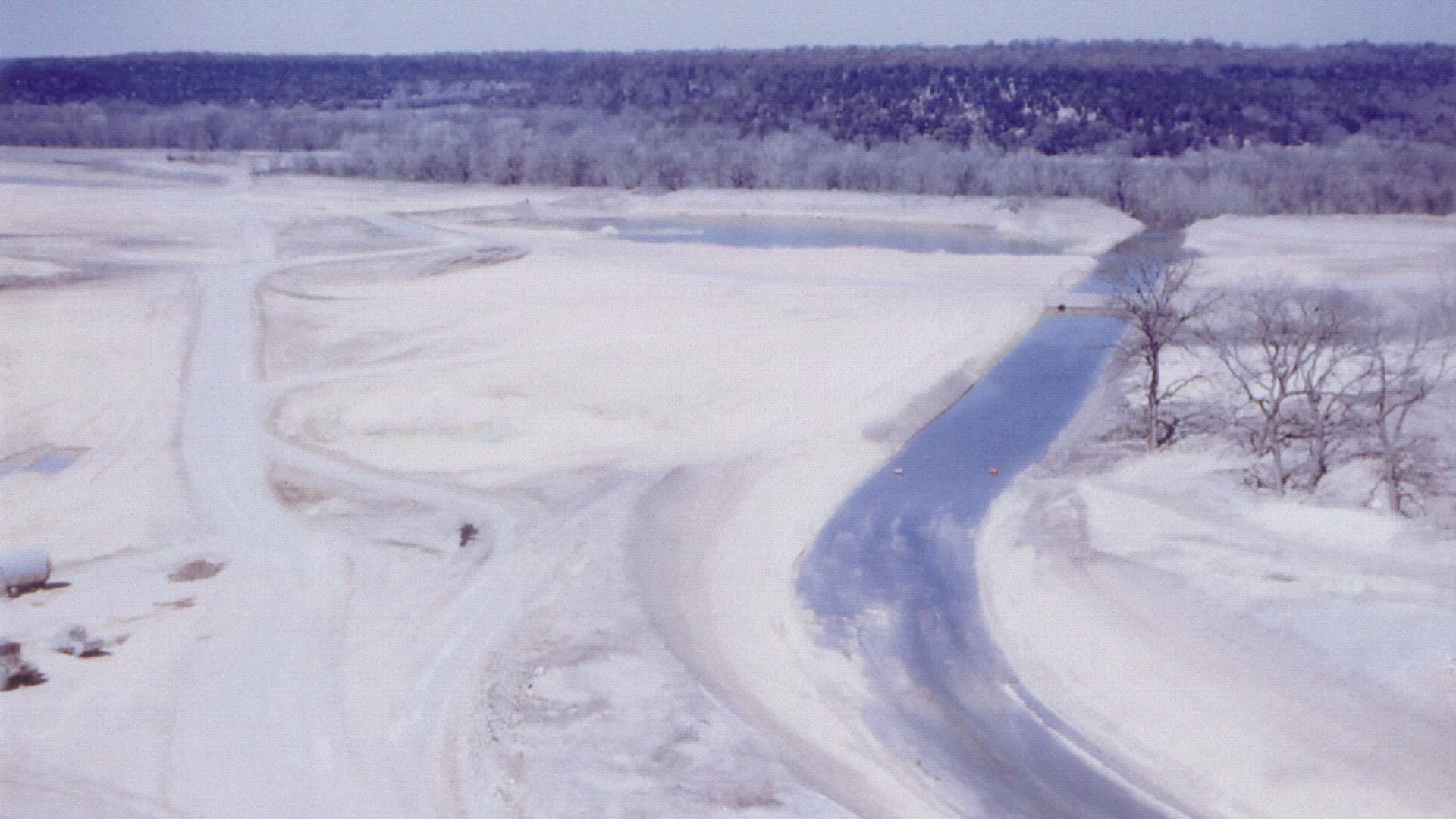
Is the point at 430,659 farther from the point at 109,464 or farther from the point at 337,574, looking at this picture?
the point at 109,464

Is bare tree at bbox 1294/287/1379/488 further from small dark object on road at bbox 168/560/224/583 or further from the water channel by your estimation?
Result: small dark object on road at bbox 168/560/224/583

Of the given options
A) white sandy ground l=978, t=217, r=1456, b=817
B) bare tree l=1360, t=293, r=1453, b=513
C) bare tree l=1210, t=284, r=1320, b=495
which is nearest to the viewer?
white sandy ground l=978, t=217, r=1456, b=817

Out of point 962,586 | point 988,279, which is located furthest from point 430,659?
point 988,279

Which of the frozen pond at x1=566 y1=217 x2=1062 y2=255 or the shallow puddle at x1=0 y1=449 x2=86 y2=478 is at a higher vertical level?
the frozen pond at x1=566 y1=217 x2=1062 y2=255

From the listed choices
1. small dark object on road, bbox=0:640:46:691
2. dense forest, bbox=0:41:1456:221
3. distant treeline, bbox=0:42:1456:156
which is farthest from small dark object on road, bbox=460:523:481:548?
distant treeline, bbox=0:42:1456:156

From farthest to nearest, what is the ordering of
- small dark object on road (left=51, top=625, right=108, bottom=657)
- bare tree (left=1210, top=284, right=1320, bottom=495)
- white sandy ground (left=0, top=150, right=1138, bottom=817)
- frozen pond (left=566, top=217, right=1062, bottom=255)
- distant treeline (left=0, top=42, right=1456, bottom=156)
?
distant treeline (left=0, top=42, right=1456, bottom=156) < frozen pond (left=566, top=217, right=1062, bottom=255) < bare tree (left=1210, top=284, right=1320, bottom=495) < small dark object on road (left=51, top=625, right=108, bottom=657) < white sandy ground (left=0, top=150, right=1138, bottom=817)

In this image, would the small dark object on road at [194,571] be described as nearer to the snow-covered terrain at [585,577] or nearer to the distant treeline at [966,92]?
the snow-covered terrain at [585,577]

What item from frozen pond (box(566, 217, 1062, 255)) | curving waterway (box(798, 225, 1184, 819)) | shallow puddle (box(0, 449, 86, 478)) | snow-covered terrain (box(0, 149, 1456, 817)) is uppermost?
frozen pond (box(566, 217, 1062, 255))

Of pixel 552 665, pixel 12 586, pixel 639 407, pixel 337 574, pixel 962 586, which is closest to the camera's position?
pixel 552 665
